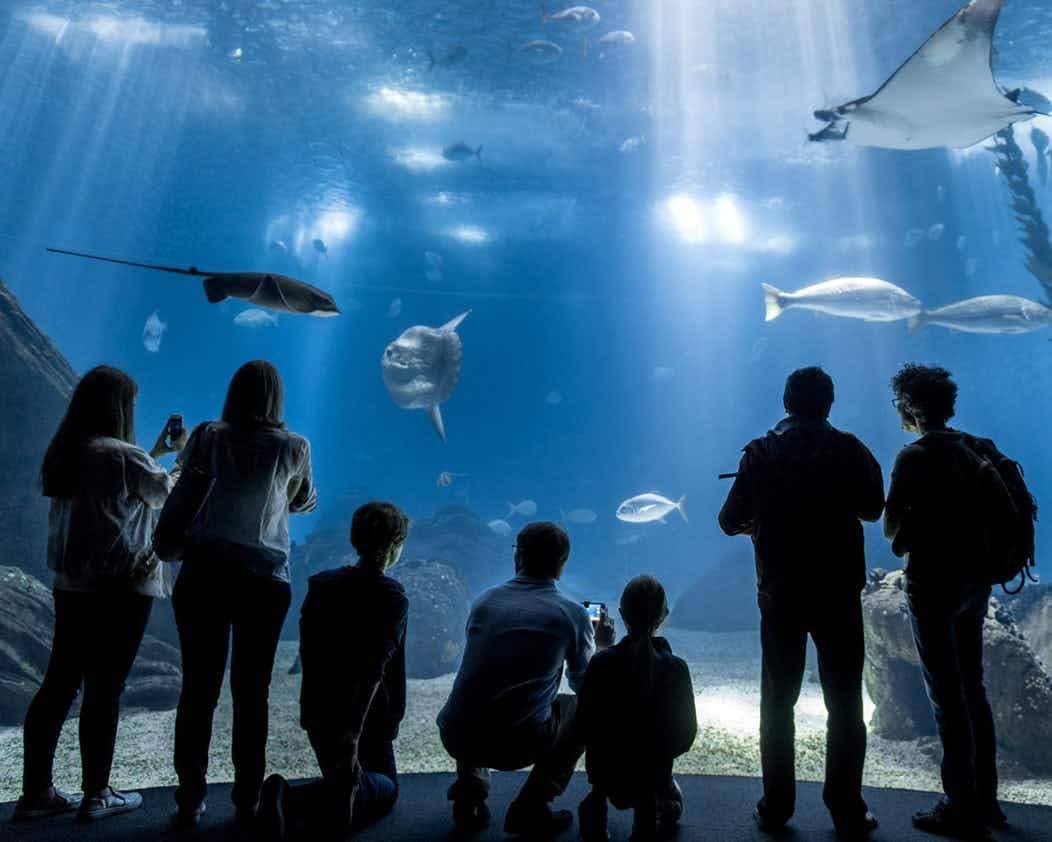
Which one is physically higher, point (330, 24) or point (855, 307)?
point (330, 24)

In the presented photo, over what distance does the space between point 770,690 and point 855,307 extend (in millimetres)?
7667

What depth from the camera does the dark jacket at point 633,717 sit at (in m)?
2.16

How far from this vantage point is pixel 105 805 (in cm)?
262

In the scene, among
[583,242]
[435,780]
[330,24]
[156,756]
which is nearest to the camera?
[435,780]

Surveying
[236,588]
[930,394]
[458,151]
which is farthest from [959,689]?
[458,151]

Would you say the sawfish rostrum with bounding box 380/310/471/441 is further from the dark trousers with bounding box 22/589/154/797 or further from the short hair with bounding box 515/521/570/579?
the short hair with bounding box 515/521/570/579

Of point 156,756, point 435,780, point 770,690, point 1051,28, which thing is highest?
point 1051,28

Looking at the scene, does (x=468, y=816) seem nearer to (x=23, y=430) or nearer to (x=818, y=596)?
(x=818, y=596)

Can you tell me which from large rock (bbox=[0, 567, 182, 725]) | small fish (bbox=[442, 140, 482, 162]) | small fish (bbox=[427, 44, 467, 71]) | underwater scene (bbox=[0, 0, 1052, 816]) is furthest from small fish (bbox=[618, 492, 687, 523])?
small fish (bbox=[442, 140, 482, 162])

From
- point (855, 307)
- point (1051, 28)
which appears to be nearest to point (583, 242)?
point (1051, 28)

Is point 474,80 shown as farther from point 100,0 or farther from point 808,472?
point 808,472

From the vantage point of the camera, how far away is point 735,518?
2621mm

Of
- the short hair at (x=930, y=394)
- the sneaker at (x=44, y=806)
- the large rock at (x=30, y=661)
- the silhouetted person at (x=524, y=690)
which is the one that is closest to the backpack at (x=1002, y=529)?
the short hair at (x=930, y=394)

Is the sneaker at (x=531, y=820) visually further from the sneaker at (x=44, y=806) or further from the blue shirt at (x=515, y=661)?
the sneaker at (x=44, y=806)
